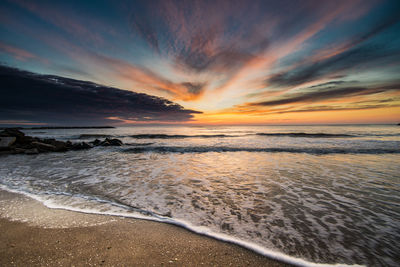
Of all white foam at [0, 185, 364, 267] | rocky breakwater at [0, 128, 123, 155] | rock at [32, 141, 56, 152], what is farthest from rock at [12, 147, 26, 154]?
white foam at [0, 185, 364, 267]

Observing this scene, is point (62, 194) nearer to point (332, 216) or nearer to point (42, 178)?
point (42, 178)

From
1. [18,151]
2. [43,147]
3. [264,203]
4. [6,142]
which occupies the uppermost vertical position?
[264,203]

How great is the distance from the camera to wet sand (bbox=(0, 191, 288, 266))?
2.17 m

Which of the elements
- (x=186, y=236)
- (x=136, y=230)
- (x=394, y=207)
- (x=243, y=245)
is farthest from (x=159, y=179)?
(x=394, y=207)

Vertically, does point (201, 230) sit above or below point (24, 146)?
above

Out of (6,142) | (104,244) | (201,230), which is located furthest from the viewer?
(6,142)


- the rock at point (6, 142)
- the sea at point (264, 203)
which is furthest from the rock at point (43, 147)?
the sea at point (264, 203)

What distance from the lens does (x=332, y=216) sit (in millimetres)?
3555

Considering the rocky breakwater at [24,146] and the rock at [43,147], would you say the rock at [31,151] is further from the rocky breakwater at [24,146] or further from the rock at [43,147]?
the rock at [43,147]

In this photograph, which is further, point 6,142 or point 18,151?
point 6,142

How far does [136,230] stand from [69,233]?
Result: 1.15 m

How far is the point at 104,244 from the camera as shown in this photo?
250cm

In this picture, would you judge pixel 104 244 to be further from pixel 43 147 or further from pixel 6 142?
pixel 6 142

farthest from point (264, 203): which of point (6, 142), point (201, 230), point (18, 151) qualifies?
point (6, 142)
